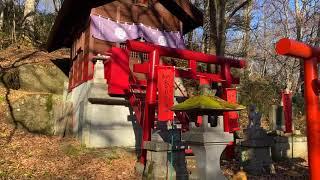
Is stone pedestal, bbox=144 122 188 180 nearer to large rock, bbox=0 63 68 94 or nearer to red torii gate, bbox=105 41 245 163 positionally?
red torii gate, bbox=105 41 245 163

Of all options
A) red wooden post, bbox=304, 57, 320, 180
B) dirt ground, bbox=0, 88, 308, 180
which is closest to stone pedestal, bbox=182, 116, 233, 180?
dirt ground, bbox=0, 88, 308, 180

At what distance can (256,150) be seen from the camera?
39.6ft

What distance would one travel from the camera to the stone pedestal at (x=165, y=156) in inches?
394

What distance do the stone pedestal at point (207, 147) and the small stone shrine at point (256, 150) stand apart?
3.98 m

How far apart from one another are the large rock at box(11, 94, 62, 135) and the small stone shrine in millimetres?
9116

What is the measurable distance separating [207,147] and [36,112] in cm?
1072

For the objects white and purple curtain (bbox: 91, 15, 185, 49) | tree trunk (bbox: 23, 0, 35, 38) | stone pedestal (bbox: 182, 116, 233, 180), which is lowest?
stone pedestal (bbox: 182, 116, 233, 180)

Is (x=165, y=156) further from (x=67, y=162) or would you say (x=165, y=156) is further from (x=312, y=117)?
(x=312, y=117)

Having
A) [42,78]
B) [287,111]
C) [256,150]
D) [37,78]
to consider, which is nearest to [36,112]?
[37,78]

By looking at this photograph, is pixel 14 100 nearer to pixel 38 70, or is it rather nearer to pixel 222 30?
pixel 38 70

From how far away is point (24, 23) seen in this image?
2786cm

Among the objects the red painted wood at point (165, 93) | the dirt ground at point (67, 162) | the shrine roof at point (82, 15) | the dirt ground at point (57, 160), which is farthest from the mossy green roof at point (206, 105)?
the shrine roof at point (82, 15)

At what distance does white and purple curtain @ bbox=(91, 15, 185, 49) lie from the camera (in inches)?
607

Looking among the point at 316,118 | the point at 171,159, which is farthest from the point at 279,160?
the point at 316,118
